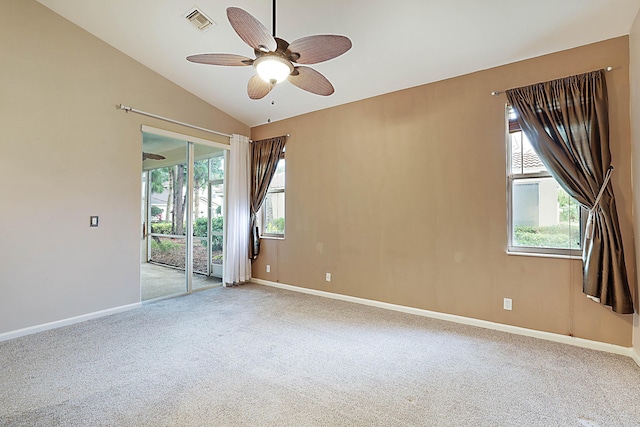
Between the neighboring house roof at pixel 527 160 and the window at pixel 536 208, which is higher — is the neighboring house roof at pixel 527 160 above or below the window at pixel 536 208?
above

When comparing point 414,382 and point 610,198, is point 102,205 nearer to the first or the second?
point 414,382

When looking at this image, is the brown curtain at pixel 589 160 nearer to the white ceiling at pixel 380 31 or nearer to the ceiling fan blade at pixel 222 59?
the white ceiling at pixel 380 31

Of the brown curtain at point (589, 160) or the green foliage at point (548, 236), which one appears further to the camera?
the green foliage at point (548, 236)

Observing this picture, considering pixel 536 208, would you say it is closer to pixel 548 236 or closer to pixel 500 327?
pixel 548 236

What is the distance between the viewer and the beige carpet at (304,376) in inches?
72.7

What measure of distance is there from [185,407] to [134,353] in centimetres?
109

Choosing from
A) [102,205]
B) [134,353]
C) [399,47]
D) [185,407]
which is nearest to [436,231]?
[399,47]

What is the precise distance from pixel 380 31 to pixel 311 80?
1096 mm

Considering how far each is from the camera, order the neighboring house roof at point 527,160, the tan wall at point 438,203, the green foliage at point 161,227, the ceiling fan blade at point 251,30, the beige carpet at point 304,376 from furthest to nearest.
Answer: the green foliage at point 161,227 < the neighboring house roof at point 527,160 < the tan wall at point 438,203 < the beige carpet at point 304,376 < the ceiling fan blade at point 251,30

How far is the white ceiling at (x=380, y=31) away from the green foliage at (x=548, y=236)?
5.76 ft

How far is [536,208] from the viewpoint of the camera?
3.09m

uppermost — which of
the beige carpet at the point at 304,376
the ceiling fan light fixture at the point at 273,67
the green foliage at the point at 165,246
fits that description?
the ceiling fan light fixture at the point at 273,67

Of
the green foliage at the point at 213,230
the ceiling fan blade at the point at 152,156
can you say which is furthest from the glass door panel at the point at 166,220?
the green foliage at the point at 213,230

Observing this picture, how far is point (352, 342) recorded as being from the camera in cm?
290
